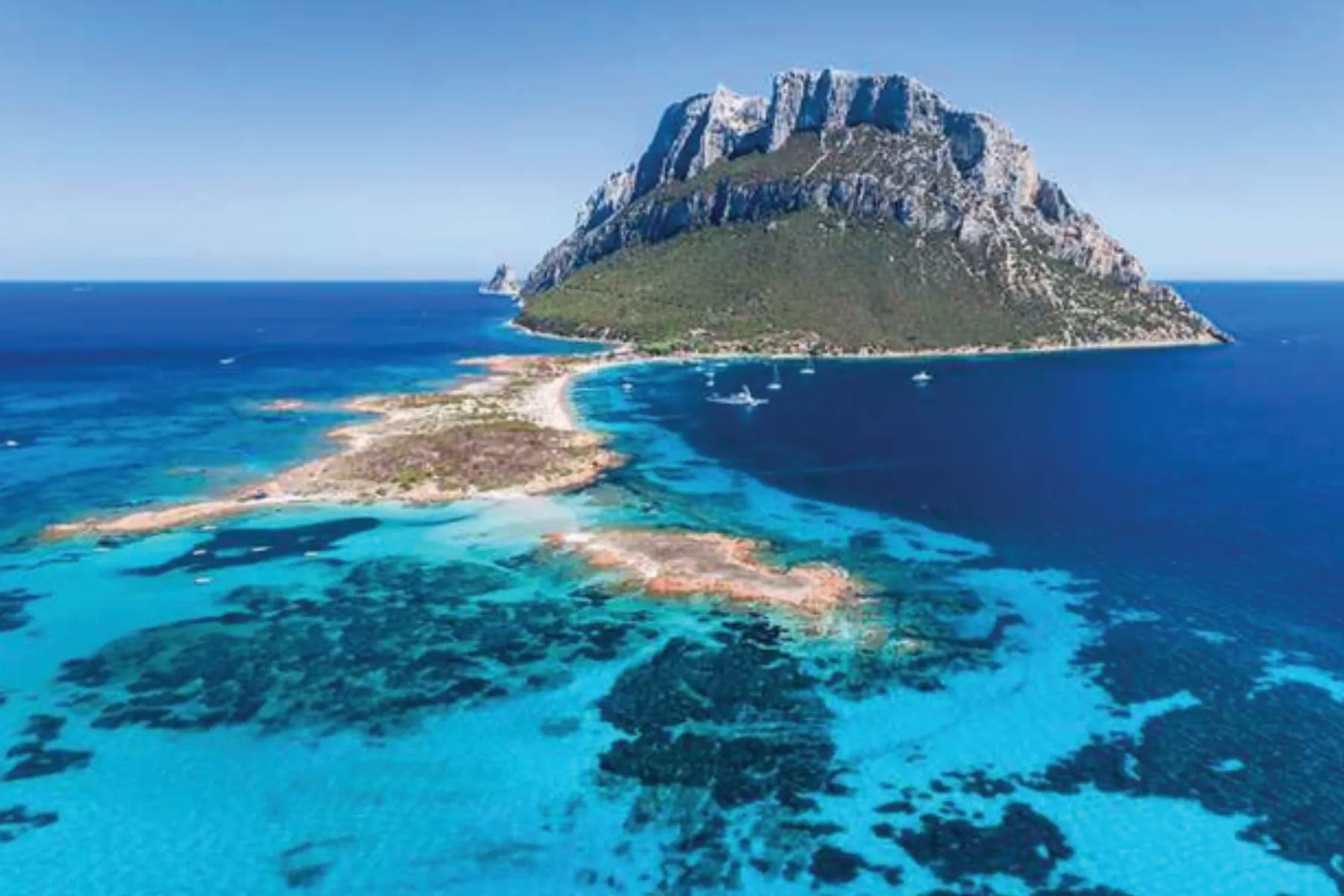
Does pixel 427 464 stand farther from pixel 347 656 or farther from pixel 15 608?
pixel 347 656

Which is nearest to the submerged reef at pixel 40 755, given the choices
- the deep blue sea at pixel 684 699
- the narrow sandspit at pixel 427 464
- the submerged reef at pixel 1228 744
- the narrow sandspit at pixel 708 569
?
the deep blue sea at pixel 684 699

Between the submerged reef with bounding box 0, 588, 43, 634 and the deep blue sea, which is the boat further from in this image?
the submerged reef with bounding box 0, 588, 43, 634

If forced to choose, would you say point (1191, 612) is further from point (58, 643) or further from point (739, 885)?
point (58, 643)

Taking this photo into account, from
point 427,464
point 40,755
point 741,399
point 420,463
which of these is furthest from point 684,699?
point 741,399

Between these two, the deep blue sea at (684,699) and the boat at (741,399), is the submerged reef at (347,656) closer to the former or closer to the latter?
the deep blue sea at (684,699)

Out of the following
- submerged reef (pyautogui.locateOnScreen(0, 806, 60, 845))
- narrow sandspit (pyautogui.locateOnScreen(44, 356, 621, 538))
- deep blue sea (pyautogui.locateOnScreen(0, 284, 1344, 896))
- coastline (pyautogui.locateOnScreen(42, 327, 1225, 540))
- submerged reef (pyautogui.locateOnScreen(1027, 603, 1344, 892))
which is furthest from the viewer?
narrow sandspit (pyautogui.locateOnScreen(44, 356, 621, 538))

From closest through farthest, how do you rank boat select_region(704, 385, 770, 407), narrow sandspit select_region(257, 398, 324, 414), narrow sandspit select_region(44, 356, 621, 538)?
1. narrow sandspit select_region(44, 356, 621, 538)
2. narrow sandspit select_region(257, 398, 324, 414)
3. boat select_region(704, 385, 770, 407)

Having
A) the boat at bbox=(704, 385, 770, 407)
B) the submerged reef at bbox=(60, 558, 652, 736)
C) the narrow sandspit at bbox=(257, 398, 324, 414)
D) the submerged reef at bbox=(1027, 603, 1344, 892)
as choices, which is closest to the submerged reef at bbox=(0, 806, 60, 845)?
the submerged reef at bbox=(60, 558, 652, 736)
